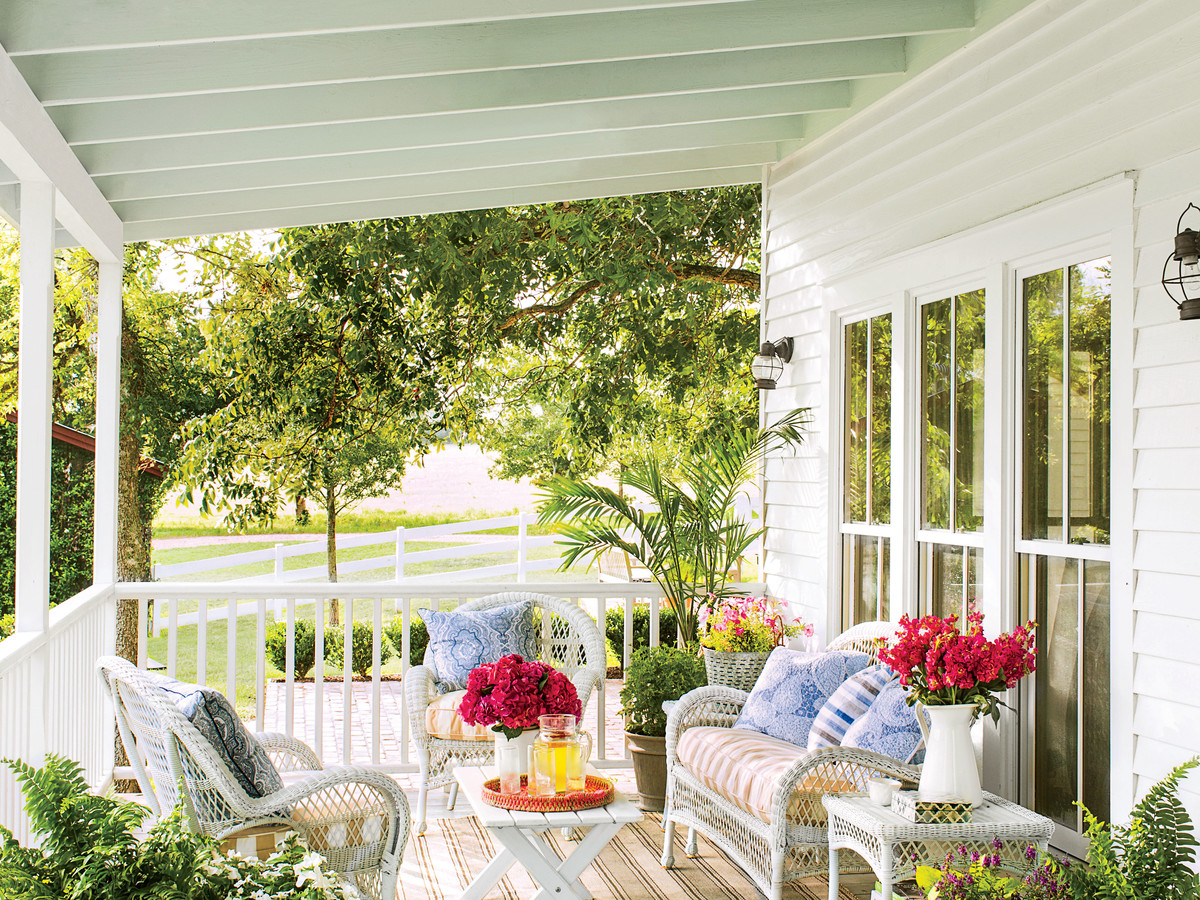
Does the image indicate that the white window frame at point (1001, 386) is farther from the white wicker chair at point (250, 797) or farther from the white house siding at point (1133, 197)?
the white wicker chair at point (250, 797)

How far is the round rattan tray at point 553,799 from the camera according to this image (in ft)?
10.5

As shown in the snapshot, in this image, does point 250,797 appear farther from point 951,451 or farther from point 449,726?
point 951,451

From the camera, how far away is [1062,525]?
349 cm

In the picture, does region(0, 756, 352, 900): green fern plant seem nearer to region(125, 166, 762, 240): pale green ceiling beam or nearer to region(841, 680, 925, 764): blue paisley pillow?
region(841, 680, 925, 764): blue paisley pillow

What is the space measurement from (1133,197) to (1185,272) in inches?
13.7

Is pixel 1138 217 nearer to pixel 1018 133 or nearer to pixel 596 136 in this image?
pixel 1018 133

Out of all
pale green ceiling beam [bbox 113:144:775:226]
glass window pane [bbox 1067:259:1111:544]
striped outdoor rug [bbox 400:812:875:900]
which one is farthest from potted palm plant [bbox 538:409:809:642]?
glass window pane [bbox 1067:259:1111:544]

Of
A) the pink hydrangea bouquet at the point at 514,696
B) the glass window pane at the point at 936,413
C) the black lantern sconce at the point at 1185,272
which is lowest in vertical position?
the pink hydrangea bouquet at the point at 514,696

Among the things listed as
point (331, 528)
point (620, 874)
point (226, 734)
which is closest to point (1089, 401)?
point (620, 874)

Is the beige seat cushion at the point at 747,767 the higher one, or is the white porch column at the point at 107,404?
the white porch column at the point at 107,404

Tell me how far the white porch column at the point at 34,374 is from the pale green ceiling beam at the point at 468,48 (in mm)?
393

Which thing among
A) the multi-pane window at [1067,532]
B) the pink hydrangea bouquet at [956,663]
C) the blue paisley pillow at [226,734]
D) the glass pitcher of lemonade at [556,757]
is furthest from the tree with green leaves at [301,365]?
the pink hydrangea bouquet at [956,663]

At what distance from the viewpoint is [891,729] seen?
Answer: 11.7 ft

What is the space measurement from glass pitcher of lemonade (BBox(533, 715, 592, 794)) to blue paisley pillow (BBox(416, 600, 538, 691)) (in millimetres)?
1673
